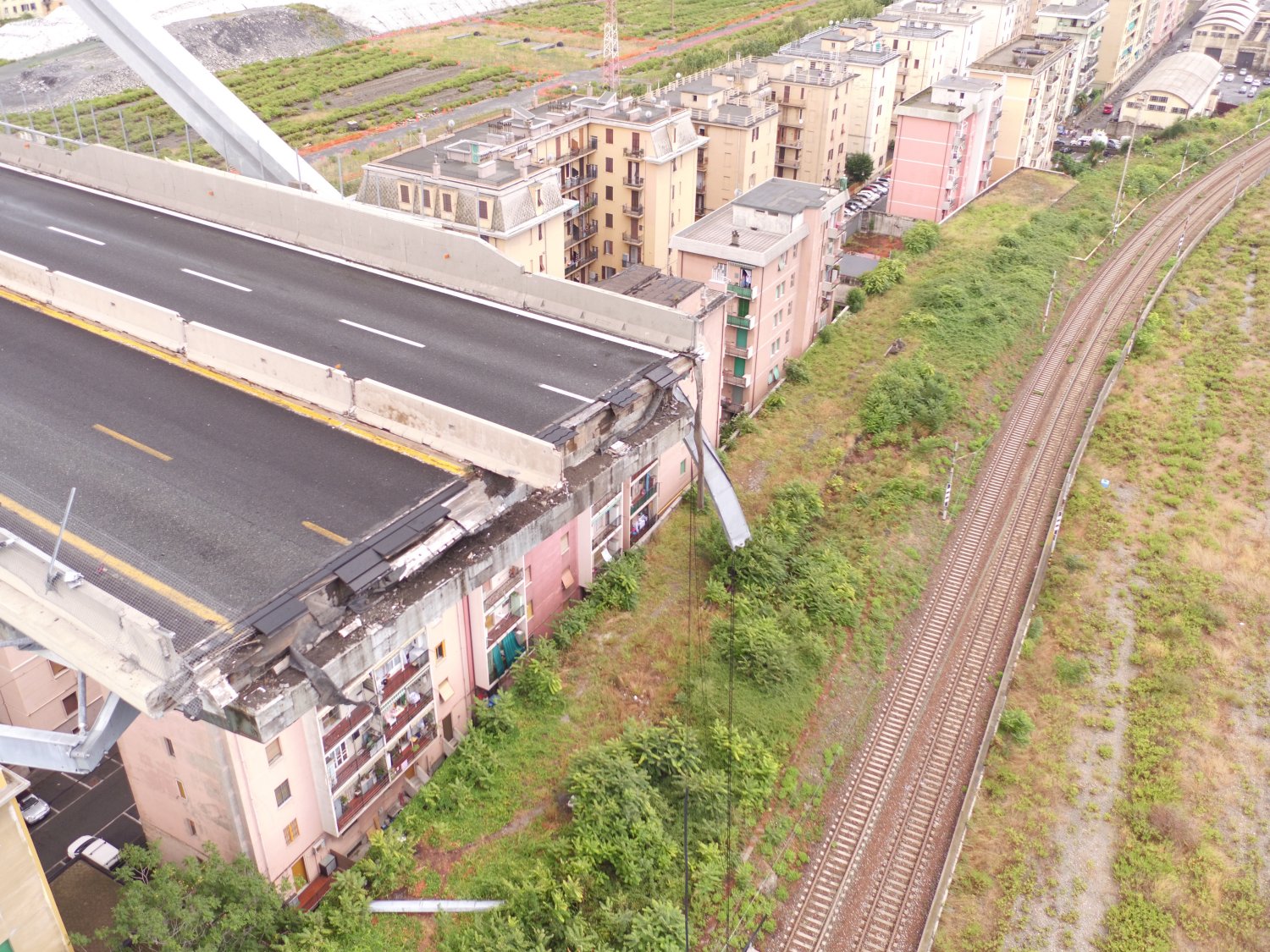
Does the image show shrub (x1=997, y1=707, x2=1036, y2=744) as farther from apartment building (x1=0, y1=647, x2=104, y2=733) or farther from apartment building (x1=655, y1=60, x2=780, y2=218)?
apartment building (x1=655, y1=60, x2=780, y2=218)

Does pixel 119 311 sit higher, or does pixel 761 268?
pixel 119 311

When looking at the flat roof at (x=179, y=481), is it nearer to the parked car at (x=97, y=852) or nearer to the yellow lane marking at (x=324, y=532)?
the yellow lane marking at (x=324, y=532)

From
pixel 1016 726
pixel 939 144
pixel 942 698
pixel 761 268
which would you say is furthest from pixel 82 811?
pixel 939 144

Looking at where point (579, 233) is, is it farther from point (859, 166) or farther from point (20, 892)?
point (20, 892)

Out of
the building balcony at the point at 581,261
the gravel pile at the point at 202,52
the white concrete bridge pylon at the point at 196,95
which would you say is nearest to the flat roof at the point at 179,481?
the white concrete bridge pylon at the point at 196,95

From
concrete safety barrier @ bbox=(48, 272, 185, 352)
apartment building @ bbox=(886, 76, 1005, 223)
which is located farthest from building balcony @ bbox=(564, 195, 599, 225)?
concrete safety barrier @ bbox=(48, 272, 185, 352)
